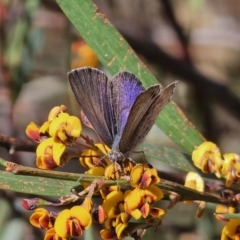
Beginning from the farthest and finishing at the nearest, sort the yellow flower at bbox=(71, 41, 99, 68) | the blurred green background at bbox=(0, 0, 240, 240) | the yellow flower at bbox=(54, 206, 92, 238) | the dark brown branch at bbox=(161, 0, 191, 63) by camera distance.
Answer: the dark brown branch at bbox=(161, 0, 191, 63), the yellow flower at bbox=(71, 41, 99, 68), the blurred green background at bbox=(0, 0, 240, 240), the yellow flower at bbox=(54, 206, 92, 238)

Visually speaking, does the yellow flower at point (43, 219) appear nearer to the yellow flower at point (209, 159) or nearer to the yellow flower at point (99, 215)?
the yellow flower at point (99, 215)

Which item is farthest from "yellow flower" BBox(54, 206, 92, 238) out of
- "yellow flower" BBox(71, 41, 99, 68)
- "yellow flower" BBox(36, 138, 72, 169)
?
"yellow flower" BBox(71, 41, 99, 68)

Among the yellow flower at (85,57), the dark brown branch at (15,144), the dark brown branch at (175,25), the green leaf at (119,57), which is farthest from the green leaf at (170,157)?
the dark brown branch at (175,25)

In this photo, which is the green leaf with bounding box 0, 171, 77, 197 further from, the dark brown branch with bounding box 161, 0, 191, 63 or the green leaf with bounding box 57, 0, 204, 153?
the dark brown branch with bounding box 161, 0, 191, 63

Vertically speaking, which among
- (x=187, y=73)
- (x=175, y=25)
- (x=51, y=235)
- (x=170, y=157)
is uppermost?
(x=175, y=25)

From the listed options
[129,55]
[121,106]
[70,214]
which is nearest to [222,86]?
A: [129,55]

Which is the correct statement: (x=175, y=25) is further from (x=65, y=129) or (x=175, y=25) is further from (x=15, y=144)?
(x=65, y=129)

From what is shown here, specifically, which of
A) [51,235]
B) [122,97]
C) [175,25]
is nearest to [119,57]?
[122,97]
